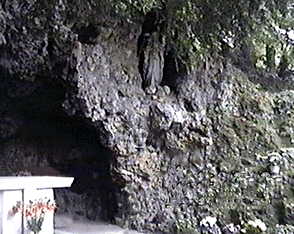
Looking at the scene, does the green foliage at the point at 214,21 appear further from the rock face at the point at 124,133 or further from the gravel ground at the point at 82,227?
the gravel ground at the point at 82,227

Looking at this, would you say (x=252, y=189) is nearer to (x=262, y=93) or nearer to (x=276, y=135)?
(x=276, y=135)

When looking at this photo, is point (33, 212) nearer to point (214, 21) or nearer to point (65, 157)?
point (65, 157)

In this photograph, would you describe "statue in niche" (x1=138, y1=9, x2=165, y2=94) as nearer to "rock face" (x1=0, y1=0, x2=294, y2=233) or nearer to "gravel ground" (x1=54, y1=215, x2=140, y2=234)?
"rock face" (x1=0, y1=0, x2=294, y2=233)

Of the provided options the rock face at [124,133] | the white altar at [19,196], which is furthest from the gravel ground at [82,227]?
the white altar at [19,196]

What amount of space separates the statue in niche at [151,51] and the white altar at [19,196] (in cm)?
331

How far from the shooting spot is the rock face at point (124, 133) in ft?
20.5

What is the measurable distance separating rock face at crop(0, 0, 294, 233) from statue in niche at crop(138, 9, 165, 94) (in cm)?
14

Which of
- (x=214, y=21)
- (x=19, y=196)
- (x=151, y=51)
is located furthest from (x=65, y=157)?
(x=214, y=21)

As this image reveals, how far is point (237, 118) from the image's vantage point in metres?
8.03

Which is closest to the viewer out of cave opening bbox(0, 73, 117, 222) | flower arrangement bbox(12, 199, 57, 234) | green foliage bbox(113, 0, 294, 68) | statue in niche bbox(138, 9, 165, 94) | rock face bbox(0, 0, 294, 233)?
flower arrangement bbox(12, 199, 57, 234)

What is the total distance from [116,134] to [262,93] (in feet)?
11.6

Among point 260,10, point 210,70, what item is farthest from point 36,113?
point 260,10

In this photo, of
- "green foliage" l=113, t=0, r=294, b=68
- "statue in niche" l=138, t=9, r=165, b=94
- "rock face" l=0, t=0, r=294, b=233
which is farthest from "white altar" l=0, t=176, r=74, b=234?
"statue in niche" l=138, t=9, r=165, b=94

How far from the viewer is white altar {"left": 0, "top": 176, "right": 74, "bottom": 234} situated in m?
4.36
